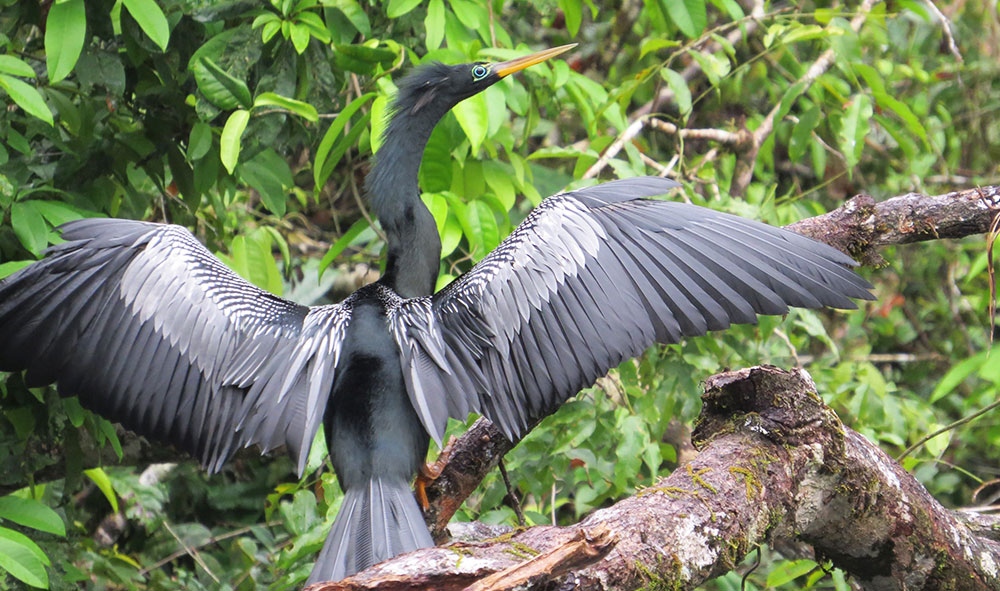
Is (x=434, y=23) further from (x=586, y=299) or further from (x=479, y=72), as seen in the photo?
(x=586, y=299)

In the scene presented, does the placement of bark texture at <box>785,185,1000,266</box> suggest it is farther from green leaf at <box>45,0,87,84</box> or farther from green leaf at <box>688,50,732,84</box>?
green leaf at <box>45,0,87,84</box>

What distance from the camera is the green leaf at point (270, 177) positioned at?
3203 millimetres

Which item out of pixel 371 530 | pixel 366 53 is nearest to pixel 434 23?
pixel 366 53

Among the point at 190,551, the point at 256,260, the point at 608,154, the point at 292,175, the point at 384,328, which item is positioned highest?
the point at 292,175

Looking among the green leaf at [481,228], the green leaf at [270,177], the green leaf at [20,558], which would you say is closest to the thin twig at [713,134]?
the green leaf at [481,228]

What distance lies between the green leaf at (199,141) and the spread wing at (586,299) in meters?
0.84

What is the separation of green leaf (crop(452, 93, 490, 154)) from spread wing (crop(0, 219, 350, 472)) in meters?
0.61

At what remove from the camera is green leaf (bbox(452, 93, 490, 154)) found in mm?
2803

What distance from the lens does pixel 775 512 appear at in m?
2.10

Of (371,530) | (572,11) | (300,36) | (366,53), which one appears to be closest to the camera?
(371,530)

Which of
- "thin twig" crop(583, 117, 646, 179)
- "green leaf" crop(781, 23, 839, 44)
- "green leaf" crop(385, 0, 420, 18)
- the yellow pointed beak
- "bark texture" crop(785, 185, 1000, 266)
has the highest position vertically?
"green leaf" crop(385, 0, 420, 18)

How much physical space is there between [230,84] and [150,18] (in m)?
0.31

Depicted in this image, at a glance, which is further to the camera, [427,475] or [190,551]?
[190,551]

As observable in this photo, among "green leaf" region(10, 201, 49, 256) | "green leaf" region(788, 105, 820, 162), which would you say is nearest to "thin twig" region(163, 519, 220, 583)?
"green leaf" region(10, 201, 49, 256)
